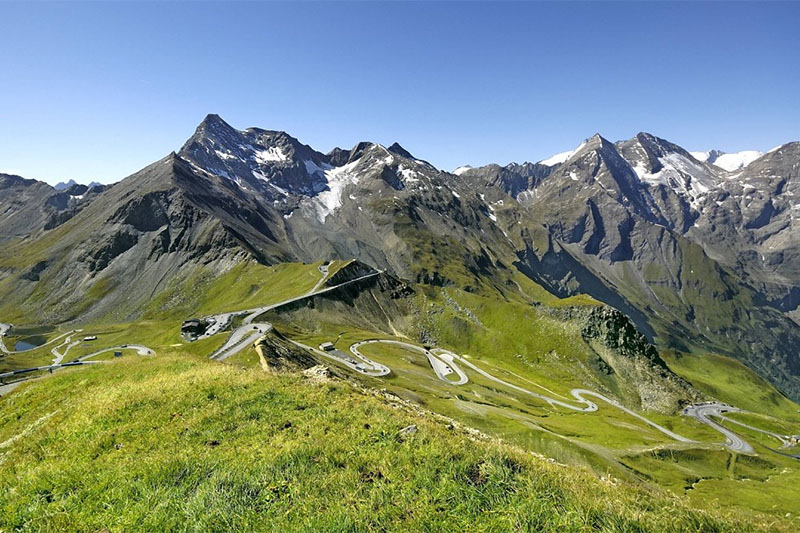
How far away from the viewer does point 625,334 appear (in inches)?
7126

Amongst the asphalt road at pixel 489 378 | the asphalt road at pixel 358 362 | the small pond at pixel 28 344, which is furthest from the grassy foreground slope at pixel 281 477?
the small pond at pixel 28 344

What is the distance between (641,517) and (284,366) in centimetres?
4570

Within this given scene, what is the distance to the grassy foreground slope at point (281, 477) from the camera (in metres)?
9.55

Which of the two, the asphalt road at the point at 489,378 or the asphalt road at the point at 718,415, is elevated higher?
the asphalt road at the point at 489,378

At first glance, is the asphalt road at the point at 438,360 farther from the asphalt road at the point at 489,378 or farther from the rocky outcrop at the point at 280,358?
the rocky outcrop at the point at 280,358

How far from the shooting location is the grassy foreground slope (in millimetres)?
9547

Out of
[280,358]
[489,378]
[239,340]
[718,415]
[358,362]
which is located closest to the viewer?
[280,358]

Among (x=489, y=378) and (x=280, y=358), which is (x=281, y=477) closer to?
(x=280, y=358)

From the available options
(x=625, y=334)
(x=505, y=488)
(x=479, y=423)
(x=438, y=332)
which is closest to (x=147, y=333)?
(x=438, y=332)

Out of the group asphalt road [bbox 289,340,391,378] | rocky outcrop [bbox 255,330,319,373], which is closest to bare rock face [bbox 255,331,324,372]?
rocky outcrop [bbox 255,330,319,373]

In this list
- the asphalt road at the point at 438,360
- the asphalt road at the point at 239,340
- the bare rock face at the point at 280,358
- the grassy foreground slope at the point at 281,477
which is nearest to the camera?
the grassy foreground slope at the point at 281,477

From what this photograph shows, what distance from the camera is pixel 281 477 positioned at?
11430 mm

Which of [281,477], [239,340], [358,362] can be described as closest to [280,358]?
[239,340]

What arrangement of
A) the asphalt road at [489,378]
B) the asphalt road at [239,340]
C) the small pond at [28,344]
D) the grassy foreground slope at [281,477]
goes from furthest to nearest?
the small pond at [28,344]
the asphalt road at [489,378]
the asphalt road at [239,340]
the grassy foreground slope at [281,477]
